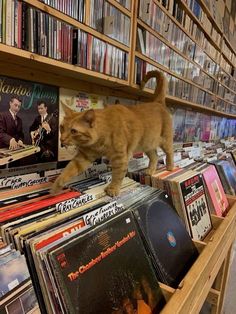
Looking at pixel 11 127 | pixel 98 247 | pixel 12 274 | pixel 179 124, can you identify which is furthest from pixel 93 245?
pixel 179 124

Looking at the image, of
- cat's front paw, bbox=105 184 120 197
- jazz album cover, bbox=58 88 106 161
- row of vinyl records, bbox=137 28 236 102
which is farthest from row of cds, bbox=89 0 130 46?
cat's front paw, bbox=105 184 120 197

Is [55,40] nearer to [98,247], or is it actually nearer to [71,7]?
[71,7]

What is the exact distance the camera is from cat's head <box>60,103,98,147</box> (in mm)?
788

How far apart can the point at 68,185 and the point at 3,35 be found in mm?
487

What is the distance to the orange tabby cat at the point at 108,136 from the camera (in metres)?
0.80

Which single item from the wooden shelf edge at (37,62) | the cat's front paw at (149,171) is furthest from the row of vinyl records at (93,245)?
the wooden shelf edge at (37,62)

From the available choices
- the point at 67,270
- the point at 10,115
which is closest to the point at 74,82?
the point at 10,115

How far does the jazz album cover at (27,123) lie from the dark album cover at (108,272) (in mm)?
451

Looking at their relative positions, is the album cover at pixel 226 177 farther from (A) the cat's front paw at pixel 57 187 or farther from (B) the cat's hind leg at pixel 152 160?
(A) the cat's front paw at pixel 57 187

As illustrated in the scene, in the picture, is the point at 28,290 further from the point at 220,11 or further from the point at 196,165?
the point at 220,11

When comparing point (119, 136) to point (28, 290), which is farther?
point (119, 136)

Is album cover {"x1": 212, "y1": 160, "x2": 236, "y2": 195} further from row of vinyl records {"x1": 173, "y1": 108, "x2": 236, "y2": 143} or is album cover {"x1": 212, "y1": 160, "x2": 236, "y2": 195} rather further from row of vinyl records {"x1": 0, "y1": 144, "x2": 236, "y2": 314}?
row of vinyl records {"x1": 173, "y1": 108, "x2": 236, "y2": 143}

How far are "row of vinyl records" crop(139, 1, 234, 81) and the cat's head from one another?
0.71 meters

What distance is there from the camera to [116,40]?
1.07 metres
